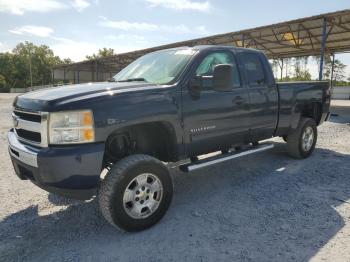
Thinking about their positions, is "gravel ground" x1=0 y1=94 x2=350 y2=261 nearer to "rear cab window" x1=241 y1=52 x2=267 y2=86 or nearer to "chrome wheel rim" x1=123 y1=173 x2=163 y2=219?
"chrome wheel rim" x1=123 y1=173 x2=163 y2=219

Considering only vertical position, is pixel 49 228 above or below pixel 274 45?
below

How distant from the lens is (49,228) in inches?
137

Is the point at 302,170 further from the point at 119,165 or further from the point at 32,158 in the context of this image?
the point at 32,158

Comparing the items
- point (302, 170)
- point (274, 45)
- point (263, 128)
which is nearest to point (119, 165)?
point (263, 128)

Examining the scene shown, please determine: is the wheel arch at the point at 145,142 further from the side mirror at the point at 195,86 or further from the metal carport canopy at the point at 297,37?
the metal carport canopy at the point at 297,37

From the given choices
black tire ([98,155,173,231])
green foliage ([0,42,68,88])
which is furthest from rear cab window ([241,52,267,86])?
green foliage ([0,42,68,88])

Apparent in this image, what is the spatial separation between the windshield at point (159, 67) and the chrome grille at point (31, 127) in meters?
1.41

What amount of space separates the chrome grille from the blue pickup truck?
0.01m

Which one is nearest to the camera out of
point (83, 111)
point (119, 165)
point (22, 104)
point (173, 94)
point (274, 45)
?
point (83, 111)

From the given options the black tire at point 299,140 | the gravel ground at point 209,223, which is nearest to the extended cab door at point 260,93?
the gravel ground at point 209,223

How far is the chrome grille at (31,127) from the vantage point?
298 centimetres

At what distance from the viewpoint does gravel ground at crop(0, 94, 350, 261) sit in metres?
2.95

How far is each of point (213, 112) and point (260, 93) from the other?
1203mm

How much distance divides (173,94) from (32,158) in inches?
64.6
